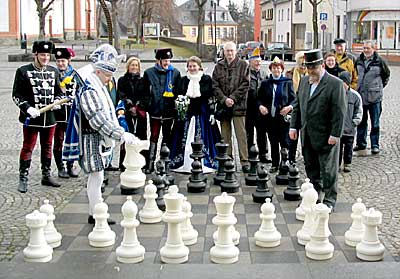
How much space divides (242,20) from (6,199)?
125 metres

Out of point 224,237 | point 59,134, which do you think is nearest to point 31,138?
point 59,134

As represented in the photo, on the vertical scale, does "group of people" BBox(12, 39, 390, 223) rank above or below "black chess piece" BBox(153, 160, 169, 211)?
above

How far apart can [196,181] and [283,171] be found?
130cm

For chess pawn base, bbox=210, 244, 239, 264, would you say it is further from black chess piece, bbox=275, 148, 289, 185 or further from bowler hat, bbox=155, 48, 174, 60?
bowler hat, bbox=155, 48, 174, 60

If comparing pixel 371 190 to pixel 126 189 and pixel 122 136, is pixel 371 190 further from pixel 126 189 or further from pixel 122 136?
pixel 122 136

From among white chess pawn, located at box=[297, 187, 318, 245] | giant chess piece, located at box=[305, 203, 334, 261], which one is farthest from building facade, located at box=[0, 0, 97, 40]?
giant chess piece, located at box=[305, 203, 334, 261]

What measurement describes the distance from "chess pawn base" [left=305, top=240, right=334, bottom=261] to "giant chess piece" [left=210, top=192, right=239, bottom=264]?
68 centimetres

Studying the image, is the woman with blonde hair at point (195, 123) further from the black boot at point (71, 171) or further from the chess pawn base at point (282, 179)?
the black boot at point (71, 171)

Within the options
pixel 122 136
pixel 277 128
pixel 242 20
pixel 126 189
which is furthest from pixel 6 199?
pixel 242 20

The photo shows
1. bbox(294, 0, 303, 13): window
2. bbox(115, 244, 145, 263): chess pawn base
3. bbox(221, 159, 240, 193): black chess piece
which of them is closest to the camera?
bbox(115, 244, 145, 263): chess pawn base

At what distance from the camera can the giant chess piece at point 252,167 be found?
9.46 m

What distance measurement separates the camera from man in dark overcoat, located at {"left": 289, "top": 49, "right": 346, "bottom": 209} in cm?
771

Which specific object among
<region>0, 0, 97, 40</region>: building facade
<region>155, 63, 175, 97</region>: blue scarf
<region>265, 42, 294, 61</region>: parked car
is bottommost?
<region>155, 63, 175, 97</region>: blue scarf

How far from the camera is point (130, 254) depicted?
6117 millimetres
